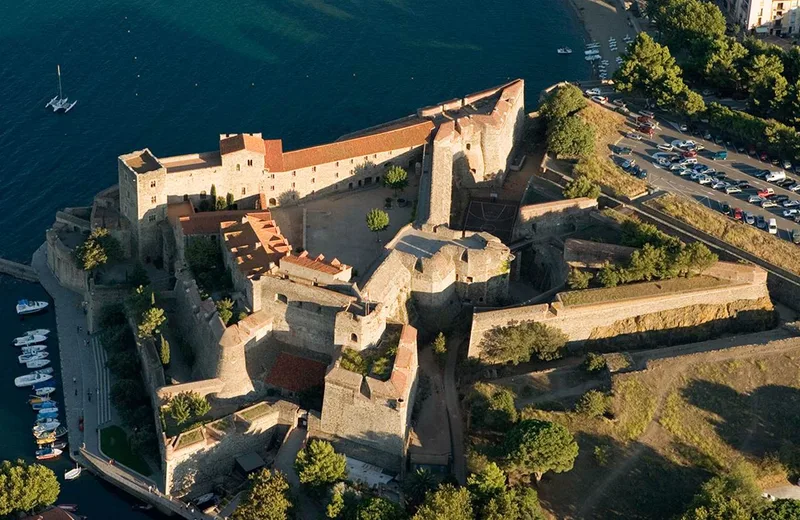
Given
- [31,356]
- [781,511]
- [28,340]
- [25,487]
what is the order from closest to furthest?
[781,511], [25,487], [31,356], [28,340]

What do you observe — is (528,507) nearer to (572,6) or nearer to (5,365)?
(5,365)

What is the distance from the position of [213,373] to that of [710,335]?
39844mm

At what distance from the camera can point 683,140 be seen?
412ft

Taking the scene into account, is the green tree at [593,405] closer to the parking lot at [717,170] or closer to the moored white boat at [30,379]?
the parking lot at [717,170]

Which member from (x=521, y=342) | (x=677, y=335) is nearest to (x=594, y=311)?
(x=521, y=342)

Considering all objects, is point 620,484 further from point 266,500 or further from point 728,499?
point 266,500

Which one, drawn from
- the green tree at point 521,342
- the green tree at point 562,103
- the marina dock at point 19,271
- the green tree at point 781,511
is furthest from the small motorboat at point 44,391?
the green tree at point 781,511

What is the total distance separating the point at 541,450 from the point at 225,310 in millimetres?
27926

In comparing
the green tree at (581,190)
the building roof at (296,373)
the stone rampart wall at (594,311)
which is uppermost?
the green tree at (581,190)

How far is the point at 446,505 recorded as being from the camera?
8694cm

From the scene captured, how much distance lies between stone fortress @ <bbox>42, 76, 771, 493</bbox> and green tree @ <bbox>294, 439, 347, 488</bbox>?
3422 mm

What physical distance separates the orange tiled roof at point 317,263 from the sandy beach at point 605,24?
66.5 metres

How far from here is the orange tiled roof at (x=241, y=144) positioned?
115 metres

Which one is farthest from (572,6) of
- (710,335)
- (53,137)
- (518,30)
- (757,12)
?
(710,335)
